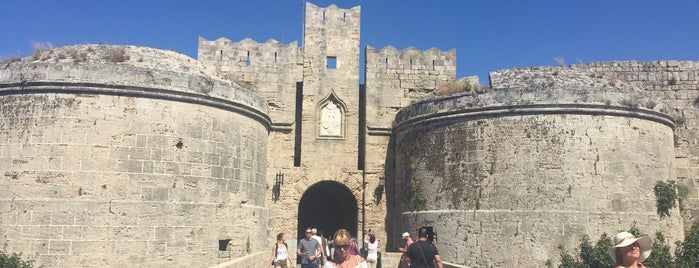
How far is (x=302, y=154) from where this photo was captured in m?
19.4

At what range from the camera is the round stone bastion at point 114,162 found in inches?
539

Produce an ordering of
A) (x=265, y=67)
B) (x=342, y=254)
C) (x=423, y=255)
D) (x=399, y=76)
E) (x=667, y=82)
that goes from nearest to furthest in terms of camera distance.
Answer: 1. (x=342, y=254)
2. (x=423, y=255)
3. (x=667, y=82)
4. (x=265, y=67)
5. (x=399, y=76)

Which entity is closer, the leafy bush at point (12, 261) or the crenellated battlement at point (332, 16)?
the leafy bush at point (12, 261)

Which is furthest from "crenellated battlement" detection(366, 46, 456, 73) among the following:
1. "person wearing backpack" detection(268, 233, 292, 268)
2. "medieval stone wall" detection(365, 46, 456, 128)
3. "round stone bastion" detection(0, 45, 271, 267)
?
"person wearing backpack" detection(268, 233, 292, 268)

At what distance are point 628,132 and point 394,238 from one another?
705 cm

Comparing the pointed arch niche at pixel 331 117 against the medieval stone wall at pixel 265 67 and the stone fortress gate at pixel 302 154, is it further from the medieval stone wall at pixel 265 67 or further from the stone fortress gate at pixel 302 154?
the medieval stone wall at pixel 265 67

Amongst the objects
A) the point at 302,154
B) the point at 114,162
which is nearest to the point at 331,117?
the point at 302,154

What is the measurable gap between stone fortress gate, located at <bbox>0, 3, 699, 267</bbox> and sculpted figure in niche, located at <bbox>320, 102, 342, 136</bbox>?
0.05 meters

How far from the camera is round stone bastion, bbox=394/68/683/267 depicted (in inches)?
598

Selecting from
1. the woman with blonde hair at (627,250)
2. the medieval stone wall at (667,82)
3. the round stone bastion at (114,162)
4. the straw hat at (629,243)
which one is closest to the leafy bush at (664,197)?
the medieval stone wall at (667,82)

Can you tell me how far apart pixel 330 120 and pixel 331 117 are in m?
0.10

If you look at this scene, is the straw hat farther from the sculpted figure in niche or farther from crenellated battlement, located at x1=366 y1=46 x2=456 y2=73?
crenellated battlement, located at x1=366 y1=46 x2=456 y2=73

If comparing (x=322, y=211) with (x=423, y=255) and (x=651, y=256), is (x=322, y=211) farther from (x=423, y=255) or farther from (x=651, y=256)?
(x=423, y=255)

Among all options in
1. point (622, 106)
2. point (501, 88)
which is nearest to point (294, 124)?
point (501, 88)
